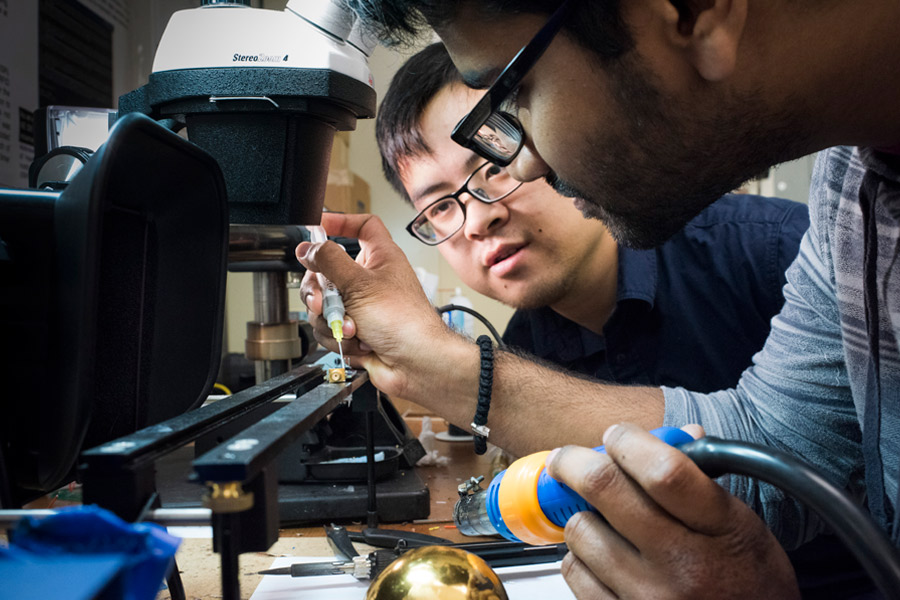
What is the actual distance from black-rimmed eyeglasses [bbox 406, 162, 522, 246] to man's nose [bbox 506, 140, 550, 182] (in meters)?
0.39

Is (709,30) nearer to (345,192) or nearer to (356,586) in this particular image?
(356,586)

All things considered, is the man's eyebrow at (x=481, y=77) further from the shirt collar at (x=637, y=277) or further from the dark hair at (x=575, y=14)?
the shirt collar at (x=637, y=277)

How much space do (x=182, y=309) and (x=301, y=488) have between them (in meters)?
0.43

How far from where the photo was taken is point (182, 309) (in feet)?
1.75

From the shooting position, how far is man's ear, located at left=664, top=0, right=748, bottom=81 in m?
0.51

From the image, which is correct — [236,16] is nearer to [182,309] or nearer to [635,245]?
[182,309]

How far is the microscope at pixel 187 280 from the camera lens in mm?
361

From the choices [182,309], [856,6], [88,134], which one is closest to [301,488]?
[182,309]

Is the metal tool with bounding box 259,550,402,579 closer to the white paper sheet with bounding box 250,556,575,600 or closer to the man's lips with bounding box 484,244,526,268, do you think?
the white paper sheet with bounding box 250,556,575,600

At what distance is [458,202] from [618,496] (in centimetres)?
91

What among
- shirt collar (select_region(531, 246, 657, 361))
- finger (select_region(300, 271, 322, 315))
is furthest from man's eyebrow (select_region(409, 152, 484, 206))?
finger (select_region(300, 271, 322, 315))

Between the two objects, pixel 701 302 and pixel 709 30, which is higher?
pixel 709 30

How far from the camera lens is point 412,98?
133 cm

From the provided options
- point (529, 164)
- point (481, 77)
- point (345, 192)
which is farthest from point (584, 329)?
point (345, 192)
